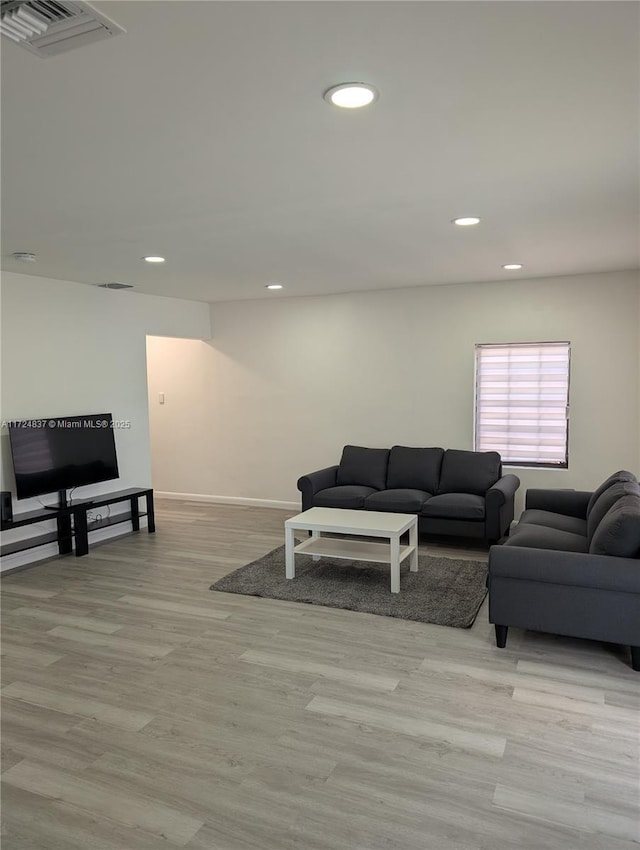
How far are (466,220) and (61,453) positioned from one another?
390 centimetres

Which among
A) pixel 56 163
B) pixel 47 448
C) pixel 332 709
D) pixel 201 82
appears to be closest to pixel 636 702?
pixel 332 709

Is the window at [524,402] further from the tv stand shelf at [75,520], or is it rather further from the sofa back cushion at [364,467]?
the tv stand shelf at [75,520]

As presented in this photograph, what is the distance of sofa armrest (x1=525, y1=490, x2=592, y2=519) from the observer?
16.5ft

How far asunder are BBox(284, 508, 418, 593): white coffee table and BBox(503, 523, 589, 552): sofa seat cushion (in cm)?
86

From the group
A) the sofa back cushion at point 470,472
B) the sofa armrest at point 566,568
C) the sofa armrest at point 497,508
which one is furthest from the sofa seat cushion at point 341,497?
the sofa armrest at point 566,568

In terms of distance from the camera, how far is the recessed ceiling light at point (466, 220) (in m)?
3.57

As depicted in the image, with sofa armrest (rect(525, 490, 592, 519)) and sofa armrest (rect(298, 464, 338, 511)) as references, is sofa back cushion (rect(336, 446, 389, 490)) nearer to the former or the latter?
sofa armrest (rect(298, 464, 338, 511))

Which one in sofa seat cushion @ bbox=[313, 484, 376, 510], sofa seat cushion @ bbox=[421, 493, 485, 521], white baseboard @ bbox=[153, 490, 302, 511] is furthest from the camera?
white baseboard @ bbox=[153, 490, 302, 511]

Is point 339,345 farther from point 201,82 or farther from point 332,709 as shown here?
point 201,82

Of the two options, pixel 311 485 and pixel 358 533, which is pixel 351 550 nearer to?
pixel 358 533

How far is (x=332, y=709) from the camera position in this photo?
2.97 metres

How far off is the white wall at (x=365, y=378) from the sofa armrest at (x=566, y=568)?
9.28 ft

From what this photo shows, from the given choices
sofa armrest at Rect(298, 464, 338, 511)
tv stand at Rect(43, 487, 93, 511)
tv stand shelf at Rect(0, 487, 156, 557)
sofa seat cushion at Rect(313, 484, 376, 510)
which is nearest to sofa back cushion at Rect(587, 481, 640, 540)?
sofa seat cushion at Rect(313, 484, 376, 510)

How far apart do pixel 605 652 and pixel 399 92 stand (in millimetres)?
3158
